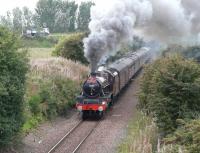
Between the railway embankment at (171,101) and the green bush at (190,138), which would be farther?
the railway embankment at (171,101)

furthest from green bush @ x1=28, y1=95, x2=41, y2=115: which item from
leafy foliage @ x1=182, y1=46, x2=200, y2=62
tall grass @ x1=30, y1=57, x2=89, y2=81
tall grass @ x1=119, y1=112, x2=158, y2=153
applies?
leafy foliage @ x1=182, y1=46, x2=200, y2=62

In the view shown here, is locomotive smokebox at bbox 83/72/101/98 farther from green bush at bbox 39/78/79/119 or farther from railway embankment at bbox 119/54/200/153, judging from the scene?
railway embankment at bbox 119/54/200/153

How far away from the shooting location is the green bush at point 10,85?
1611cm

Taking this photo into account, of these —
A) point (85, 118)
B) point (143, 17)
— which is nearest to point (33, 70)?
point (85, 118)

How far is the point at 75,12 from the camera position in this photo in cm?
11525

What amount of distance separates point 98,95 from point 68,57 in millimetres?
16780

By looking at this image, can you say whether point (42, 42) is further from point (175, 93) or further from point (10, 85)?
point (10, 85)

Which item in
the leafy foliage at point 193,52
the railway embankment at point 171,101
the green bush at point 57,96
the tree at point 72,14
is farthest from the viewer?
the tree at point 72,14

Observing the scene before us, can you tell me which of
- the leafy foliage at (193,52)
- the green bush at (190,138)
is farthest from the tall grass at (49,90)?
the leafy foliage at (193,52)

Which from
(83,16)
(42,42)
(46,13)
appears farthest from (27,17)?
(42,42)

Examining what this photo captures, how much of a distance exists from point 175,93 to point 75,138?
5491 mm

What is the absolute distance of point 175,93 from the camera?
1850 cm

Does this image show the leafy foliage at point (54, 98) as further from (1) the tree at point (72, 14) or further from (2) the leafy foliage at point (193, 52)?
(1) the tree at point (72, 14)

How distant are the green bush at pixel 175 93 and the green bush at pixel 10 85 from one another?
19.7 feet
